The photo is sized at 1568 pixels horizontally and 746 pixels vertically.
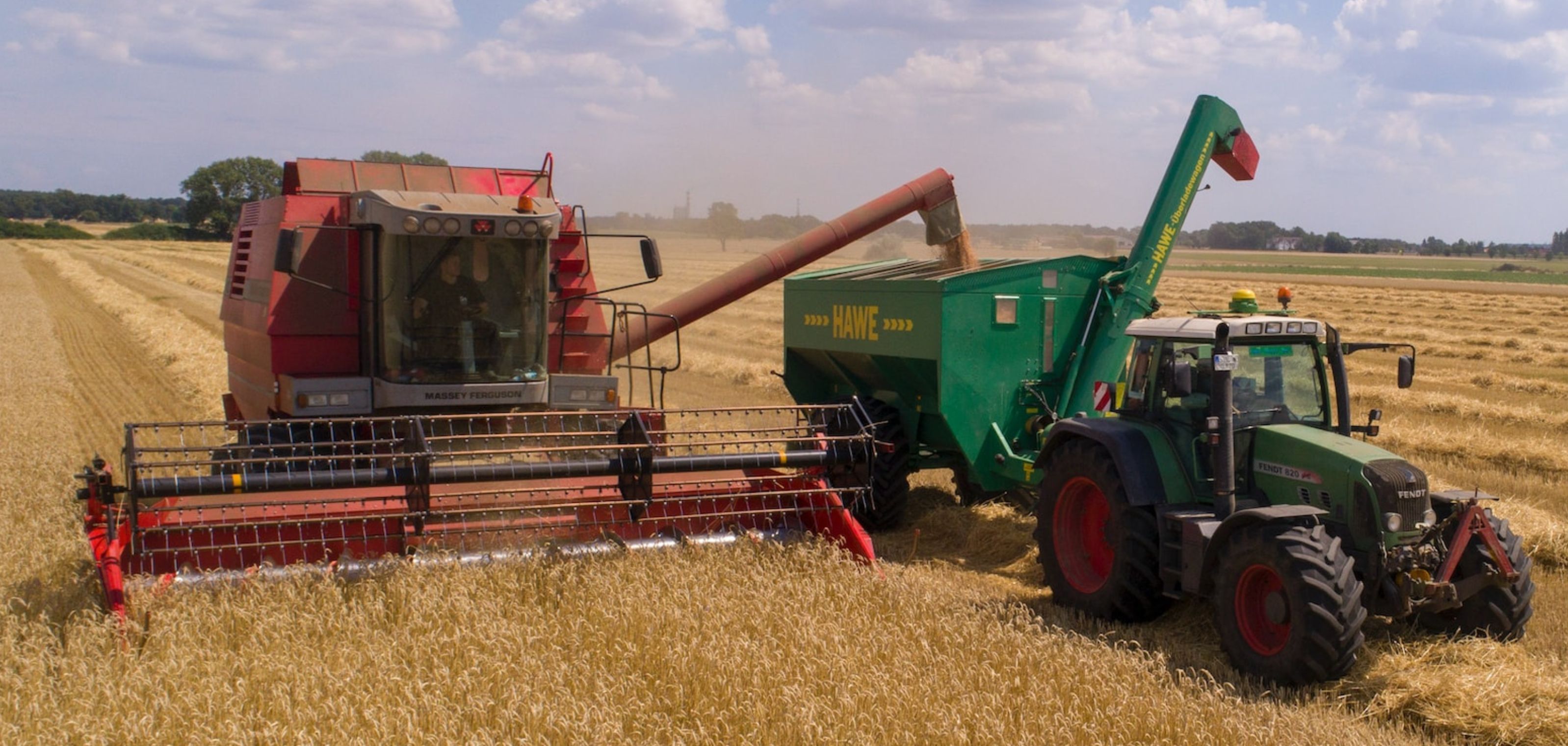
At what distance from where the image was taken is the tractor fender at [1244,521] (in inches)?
198

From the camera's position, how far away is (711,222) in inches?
993

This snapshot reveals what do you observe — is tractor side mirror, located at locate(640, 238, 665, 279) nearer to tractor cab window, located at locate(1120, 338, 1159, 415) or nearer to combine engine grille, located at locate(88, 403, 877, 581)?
combine engine grille, located at locate(88, 403, 877, 581)

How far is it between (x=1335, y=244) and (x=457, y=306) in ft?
297

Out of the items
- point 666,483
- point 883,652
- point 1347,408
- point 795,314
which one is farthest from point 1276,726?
point 795,314

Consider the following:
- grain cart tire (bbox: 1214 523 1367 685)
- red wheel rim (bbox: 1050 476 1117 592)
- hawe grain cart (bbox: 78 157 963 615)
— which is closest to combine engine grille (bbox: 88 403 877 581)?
hawe grain cart (bbox: 78 157 963 615)

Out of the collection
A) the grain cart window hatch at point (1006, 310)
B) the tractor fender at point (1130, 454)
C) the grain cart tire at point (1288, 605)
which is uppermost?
the grain cart window hatch at point (1006, 310)

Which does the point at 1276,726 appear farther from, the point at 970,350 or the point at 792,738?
the point at 970,350

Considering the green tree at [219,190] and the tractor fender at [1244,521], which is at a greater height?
the green tree at [219,190]

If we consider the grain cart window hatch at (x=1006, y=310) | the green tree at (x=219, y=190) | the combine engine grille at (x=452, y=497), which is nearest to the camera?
the combine engine grille at (x=452, y=497)

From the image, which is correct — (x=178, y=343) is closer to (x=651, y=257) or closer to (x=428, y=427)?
(x=428, y=427)

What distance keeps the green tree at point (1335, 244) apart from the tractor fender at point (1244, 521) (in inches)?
3550

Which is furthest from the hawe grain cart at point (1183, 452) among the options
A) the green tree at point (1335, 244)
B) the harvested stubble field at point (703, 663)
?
the green tree at point (1335, 244)

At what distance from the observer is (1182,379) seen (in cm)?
553

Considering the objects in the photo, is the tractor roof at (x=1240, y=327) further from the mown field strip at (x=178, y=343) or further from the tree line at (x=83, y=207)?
the tree line at (x=83, y=207)
